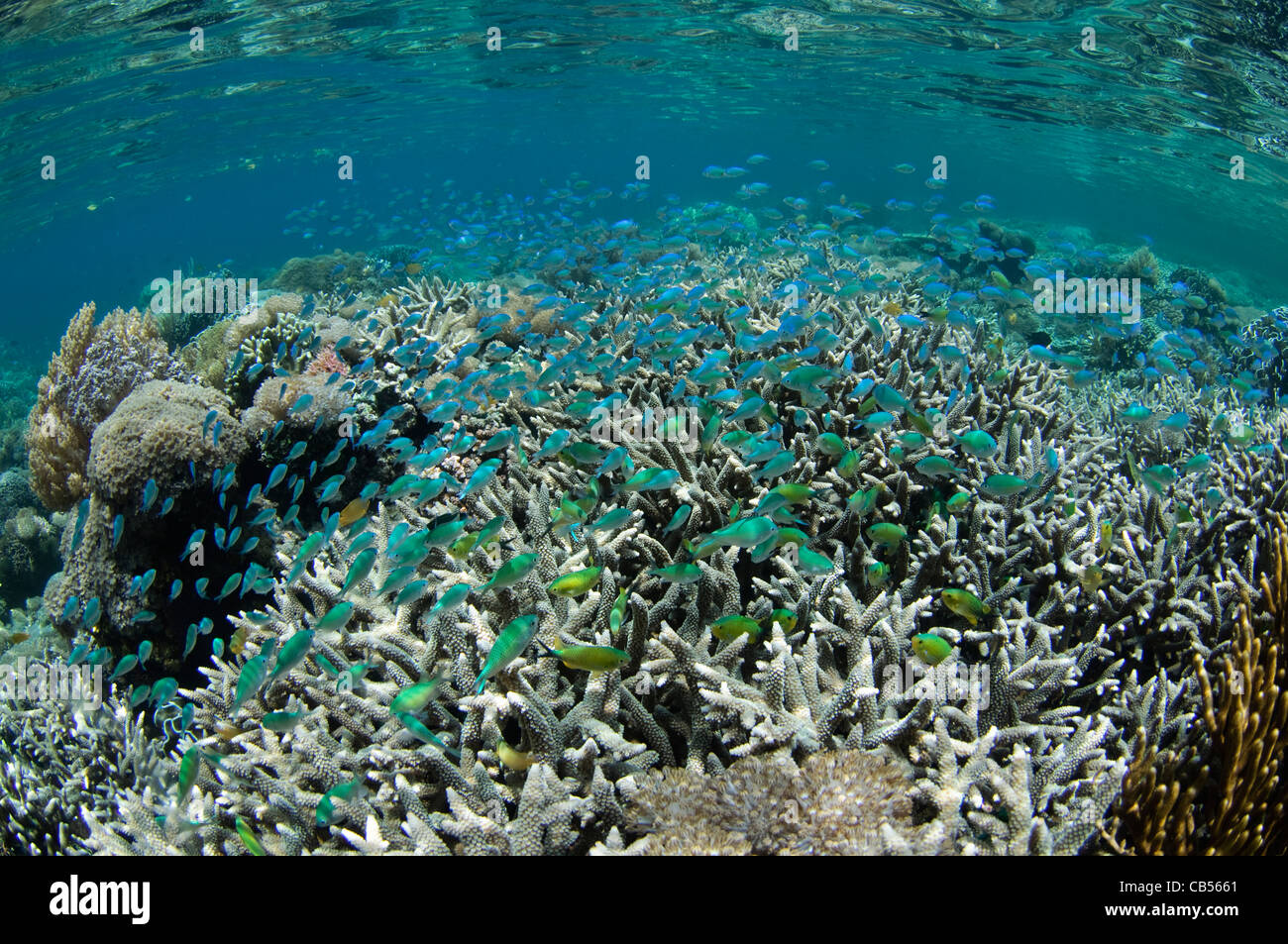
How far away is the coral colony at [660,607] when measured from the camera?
2.86 metres

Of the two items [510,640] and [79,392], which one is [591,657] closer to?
[510,640]

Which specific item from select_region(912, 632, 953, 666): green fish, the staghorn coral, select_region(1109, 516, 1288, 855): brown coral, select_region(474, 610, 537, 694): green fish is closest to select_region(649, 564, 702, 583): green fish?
select_region(474, 610, 537, 694): green fish

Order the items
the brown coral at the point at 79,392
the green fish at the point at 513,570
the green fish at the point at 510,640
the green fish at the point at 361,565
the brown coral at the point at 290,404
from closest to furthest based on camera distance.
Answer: the green fish at the point at 510,640
the green fish at the point at 513,570
the green fish at the point at 361,565
the brown coral at the point at 290,404
the brown coral at the point at 79,392

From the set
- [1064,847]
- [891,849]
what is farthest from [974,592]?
[891,849]

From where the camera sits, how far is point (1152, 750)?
278cm

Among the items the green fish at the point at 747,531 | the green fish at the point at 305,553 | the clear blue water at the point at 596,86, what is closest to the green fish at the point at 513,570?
the green fish at the point at 747,531

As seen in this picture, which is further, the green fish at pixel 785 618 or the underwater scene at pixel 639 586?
the green fish at pixel 785 618

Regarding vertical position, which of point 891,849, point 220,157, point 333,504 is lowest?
point 333,504

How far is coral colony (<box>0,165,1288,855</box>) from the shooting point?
286 cm

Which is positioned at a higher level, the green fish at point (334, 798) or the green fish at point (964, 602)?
the green fish at point (964, 602)

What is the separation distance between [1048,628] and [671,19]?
89.4 ft

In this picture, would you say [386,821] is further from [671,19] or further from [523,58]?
[523,58]

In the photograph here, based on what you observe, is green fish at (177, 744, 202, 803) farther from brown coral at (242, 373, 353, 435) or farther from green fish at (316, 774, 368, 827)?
brown coral at (242, 373, 353, 435)

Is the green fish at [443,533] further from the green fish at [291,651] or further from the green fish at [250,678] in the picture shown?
the green fish at [250,678]
